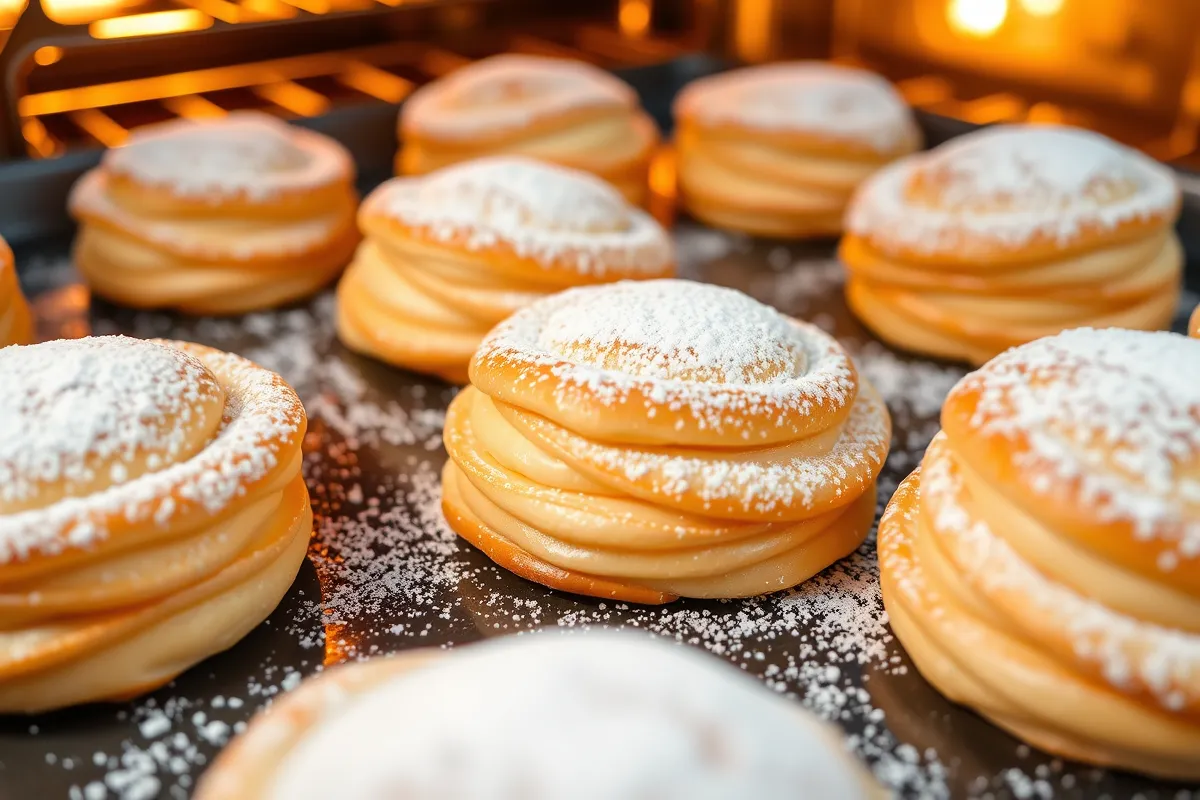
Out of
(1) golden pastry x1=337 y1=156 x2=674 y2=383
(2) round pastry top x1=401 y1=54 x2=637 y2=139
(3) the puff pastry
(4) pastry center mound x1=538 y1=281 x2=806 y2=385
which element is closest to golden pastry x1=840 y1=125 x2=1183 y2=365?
(1) golden pastry x1=337 y1=156 x2=674 y2=383

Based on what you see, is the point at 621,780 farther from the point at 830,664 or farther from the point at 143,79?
the point at 143,79

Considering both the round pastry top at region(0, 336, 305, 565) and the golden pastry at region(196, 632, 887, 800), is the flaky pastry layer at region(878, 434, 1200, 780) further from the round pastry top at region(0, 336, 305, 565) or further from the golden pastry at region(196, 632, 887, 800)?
the round pastry top at region(0, 336, 305, 565)

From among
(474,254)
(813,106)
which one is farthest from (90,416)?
(813,106)

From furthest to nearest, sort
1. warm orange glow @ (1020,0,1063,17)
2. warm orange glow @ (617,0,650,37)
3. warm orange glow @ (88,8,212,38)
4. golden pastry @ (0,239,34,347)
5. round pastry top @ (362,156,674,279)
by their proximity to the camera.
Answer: warm orange glow @ (617,0,650,37)
warm orange glow @ (1020,0,1063,17)
warm orange glow @ (88,8,212,38)
round pastry top @ (362,156,674,279)
golden pastry @ (0,239,34,347)

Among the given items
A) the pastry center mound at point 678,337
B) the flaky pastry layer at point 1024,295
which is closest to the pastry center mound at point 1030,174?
the flaky pastry layer at point 1024,295

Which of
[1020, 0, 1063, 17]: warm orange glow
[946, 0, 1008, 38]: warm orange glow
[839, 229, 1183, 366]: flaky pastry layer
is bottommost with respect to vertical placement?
[839, 229, 1183, 366]: flaky pastry layer

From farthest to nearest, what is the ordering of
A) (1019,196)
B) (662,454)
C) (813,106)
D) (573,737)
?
(813,106), (1019,196), (662,454), (573,737)

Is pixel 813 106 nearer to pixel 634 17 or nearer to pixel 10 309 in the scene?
pixel 634 17
